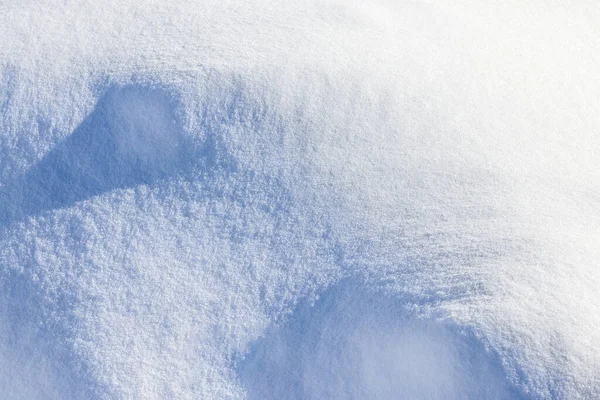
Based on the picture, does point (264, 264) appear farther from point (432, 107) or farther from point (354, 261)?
point (432, 107)

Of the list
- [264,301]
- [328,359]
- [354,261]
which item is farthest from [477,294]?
[264,301]

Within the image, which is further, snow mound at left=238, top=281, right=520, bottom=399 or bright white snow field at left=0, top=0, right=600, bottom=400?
bright white snow field at left=0, top=0, right=600, bottom=400

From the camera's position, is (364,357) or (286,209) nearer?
(364,357)

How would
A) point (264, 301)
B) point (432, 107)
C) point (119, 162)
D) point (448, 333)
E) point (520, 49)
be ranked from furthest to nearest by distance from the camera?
point (520, 49)
point (432, 107)
point (119, 162)
point (264, 301)
point (448, 333)

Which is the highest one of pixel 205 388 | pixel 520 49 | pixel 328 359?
pixel 520 49

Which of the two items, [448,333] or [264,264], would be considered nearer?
[448,333]

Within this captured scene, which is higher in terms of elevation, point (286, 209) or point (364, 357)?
point (286, 209)

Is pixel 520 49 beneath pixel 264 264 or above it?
above

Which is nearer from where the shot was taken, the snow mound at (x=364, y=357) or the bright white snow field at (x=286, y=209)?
the snow mound at (x=364, y=357)
